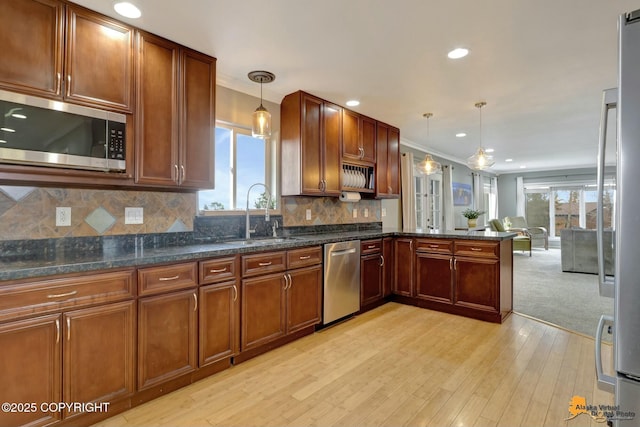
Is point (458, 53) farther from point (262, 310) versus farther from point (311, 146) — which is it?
point (262, 310)

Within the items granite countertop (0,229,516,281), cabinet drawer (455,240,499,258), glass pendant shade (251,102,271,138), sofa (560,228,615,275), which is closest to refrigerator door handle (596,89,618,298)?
granite countertop (0,229,516,281)

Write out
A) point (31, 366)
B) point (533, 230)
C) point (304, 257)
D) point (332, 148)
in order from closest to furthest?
point (31, 366) < point (304, 257) < point (332, 148) < point (533, 230)

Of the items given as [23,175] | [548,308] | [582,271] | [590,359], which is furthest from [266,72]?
[582,271]

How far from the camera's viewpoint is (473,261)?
359 centimetres

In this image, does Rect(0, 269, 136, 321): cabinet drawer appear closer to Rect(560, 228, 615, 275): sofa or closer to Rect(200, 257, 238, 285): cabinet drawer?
Rect(200, 257, 238, 285): cabinet drawer

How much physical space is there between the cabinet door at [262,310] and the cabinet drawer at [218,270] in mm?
155

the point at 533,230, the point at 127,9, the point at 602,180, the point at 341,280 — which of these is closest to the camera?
the point at 602,180

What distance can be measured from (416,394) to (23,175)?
273 centimetres

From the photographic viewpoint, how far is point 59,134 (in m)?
1.91

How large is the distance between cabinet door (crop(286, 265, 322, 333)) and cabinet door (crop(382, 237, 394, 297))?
119cm

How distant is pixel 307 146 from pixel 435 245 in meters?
1.93

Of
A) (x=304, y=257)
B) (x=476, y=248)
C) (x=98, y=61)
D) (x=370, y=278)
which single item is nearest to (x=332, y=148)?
(x=304, y=257)

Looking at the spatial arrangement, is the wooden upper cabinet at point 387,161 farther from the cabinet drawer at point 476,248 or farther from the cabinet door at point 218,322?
→ the cabinet door at point 218,322

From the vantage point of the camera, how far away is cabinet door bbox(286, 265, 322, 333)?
2936 mm
